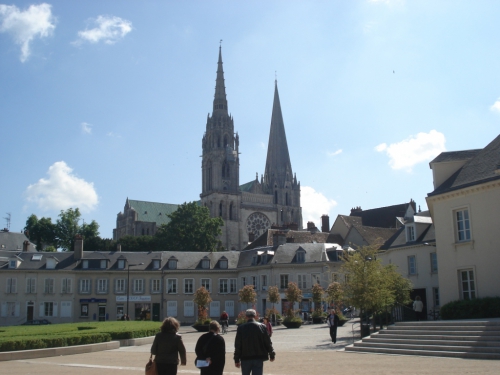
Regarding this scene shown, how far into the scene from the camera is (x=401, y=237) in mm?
39000

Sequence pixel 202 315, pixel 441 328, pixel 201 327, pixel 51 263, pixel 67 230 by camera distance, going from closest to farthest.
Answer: pixel 441 328 < pixel 201 327 < pixel 202 315 < pixel 51 263 < pixel 67 230

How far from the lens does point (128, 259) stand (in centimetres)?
5619

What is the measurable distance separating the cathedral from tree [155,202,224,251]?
117ft

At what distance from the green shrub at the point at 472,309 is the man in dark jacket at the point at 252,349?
14167 millimetres

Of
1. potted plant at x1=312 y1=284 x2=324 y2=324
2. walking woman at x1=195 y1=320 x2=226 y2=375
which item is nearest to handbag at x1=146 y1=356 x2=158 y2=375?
walking woman at x1=195 y1=320 x2=226 y2=375

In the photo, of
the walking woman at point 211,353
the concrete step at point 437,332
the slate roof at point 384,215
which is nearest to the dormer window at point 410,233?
the concrete step at point 437,332

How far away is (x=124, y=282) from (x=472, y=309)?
1546 inches

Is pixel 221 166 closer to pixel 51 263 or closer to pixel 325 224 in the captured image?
pixel 325 224

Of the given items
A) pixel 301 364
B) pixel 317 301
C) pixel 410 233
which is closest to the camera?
pixel 301 364

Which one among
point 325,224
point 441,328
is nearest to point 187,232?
point 325,224

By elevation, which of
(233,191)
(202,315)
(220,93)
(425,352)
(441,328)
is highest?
(220,93)

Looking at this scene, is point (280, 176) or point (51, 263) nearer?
point (51, 263)

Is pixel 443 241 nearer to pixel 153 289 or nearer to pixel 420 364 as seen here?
pixel 420 364

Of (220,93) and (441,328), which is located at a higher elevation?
(220,93)
